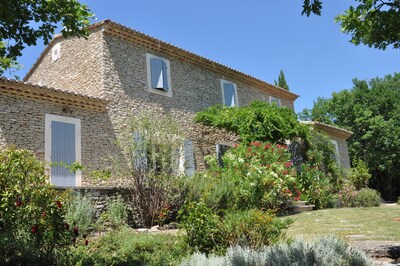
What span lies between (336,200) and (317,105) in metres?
16.9

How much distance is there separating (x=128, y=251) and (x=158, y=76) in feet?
27.9

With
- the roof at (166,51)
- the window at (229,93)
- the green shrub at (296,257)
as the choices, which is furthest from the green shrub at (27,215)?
the window at (229,93)

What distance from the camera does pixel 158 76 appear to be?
13.2 m

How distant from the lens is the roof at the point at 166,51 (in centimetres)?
1212

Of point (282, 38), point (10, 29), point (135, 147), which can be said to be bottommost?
point (135, 147)

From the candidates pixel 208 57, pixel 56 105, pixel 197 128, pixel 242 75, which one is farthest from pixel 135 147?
pixel 242 75

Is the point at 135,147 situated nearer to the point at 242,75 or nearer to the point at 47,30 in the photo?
the point at 47,30

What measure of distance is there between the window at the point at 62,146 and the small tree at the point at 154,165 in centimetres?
159

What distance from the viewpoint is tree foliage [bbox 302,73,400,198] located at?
2450cm

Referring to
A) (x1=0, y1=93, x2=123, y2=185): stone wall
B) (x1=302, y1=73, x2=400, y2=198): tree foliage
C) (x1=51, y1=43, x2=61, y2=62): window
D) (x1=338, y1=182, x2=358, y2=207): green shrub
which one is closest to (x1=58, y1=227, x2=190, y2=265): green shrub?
(x1=0, y1=93, x2=123, y2=185): stone wall

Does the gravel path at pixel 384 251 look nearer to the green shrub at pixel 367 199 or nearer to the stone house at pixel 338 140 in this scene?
the green shrub at pixel 367 199

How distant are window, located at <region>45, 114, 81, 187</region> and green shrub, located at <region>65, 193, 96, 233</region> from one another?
227 cm

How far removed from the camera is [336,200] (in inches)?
584

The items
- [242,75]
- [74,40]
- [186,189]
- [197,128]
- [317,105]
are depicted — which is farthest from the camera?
[317,105]
